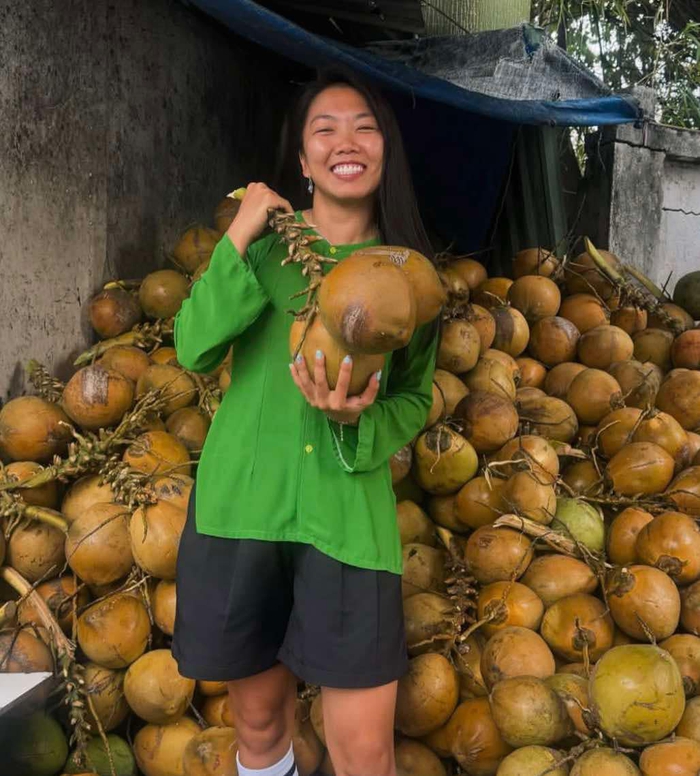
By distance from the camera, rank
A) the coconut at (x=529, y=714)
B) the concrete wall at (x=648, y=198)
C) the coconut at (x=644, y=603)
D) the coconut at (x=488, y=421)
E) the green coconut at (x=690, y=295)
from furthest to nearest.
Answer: the concrete wall at (x=648, y=198) → the green coconut at (x=690, y=295) → the coconut at (x=488, y=421) → the coconut at (x=644, y=603) → the coconut at (x=529, y=714)

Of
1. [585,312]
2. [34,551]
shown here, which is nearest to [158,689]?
[34,551]

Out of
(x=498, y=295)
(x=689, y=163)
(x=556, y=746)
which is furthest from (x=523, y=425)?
(x=689, y=163)

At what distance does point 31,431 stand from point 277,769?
4.74 feet

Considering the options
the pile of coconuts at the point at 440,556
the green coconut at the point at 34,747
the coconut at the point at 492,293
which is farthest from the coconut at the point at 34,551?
the coconut at the point at 492,293

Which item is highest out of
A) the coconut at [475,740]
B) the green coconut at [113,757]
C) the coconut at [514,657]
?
the coconut at [514,657]

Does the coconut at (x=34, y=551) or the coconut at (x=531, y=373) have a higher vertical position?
the coconut at (x=531, y=373)

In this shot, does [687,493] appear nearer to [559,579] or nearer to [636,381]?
[559,579]

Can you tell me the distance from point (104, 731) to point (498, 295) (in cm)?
244

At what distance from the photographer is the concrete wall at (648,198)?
4855mm

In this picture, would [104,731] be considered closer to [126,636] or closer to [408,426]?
[126,636]

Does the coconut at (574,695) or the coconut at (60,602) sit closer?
the coconut at (574,695)

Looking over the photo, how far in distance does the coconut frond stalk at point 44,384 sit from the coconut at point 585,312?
7.31 ft

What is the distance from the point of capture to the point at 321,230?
1.73 metres

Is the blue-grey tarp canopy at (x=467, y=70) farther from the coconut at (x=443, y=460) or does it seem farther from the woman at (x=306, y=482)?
the coconut at (x=443, y=460)
